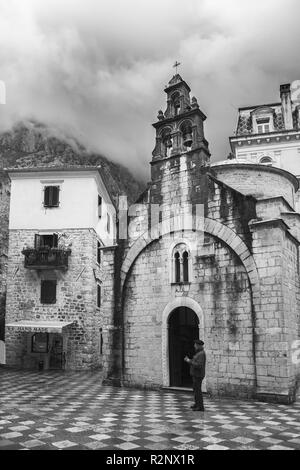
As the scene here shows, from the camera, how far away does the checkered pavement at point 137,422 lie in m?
6.90

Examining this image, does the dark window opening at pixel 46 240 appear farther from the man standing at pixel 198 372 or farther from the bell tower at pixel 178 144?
the man standing at pixel 198 372

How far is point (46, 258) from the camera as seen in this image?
874 inches

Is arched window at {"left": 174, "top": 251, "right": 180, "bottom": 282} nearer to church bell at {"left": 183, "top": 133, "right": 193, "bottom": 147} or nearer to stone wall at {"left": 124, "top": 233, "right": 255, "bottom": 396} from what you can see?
stone wall at {"left": 124, "top": 233, "right": 255, "bottom": 396}

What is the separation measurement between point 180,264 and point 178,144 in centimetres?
444

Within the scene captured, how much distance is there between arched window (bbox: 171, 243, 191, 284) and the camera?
13891 millimetres

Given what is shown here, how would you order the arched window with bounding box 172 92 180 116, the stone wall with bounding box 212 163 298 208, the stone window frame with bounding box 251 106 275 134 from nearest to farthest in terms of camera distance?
the stone wall with bounding box 212 163 298 208 < the arched window with bounding box 172 92 180 116 < the stone window frame with bounding box 251 106 275 134

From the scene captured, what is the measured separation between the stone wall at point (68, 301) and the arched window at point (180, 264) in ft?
30.3

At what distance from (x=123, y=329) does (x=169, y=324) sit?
6.12ft

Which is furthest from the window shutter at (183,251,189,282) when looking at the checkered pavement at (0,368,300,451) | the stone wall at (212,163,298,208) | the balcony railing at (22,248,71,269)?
the balcony railing at (22,248,71,269)

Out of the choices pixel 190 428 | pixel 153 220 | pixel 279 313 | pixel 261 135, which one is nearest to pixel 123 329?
pixel 153 220

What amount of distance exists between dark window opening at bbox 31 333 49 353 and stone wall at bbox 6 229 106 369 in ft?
1.46

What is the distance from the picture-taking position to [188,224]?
46.0ft

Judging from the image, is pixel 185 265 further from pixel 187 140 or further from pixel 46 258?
pixel 46 258

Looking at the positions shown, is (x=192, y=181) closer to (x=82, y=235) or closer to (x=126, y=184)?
(x=82, y=235)
